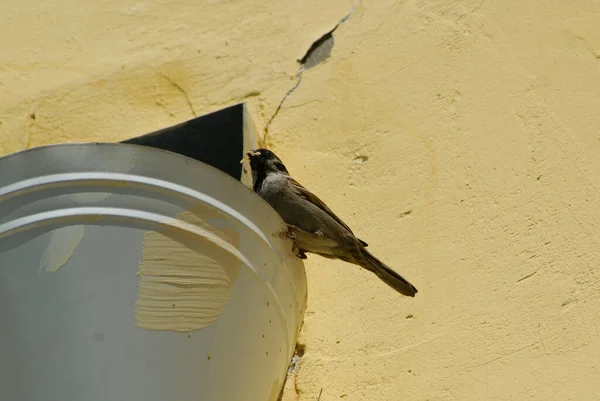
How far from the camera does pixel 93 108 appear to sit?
3359 millimetres

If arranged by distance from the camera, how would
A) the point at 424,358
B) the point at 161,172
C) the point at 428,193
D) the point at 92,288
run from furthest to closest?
the point at 428,193, the point at 424,358, the point at 161,172, the point at 92,288

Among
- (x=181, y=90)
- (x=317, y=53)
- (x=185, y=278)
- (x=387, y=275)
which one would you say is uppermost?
(x=181, y=90)

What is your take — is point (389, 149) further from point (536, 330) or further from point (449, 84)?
point (536, 330)

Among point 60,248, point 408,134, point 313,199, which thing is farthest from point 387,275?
point 60,248

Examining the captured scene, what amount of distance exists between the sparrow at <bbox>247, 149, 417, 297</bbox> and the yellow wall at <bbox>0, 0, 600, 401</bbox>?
81 mm

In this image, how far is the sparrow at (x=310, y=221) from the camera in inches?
110

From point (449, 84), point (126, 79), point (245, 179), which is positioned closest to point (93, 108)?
point (126, 79)

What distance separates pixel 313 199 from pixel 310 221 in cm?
10

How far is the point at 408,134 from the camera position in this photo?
3.18 meters

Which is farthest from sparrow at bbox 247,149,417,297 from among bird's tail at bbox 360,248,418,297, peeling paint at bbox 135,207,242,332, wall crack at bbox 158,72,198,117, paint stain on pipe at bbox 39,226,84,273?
paint stain on pipe at bbox 39,226,84,273

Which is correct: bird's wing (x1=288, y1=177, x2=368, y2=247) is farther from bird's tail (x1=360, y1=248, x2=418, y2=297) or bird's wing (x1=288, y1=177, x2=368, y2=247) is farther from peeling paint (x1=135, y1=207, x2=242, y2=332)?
peeling paint (x1=135, y1=207, x2=242, y2=332)

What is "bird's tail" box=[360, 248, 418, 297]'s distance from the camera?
271 centimetres

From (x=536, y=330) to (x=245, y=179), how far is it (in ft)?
4.08

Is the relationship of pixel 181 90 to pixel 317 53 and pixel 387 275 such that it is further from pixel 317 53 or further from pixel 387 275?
pixel 387 275
